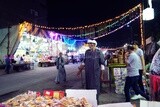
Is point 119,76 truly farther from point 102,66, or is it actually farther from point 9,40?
point 9,40

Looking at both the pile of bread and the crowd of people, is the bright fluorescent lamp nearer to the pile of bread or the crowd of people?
the crowd of people

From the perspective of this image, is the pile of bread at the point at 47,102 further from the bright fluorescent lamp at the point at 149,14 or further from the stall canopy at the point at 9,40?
the stall canopy at the point at 9,40

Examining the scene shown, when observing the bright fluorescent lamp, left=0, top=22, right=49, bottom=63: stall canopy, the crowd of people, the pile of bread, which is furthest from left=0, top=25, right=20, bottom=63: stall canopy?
the pile of bread

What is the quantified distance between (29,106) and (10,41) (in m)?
33.9

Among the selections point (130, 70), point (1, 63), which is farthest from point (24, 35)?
point (130, 70)

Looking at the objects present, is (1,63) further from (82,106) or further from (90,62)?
(82,106)

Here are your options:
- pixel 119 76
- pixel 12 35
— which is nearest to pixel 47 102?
pixel 119 76

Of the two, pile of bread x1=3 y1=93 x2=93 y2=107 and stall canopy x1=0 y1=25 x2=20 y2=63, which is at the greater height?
stall canopy x1=0 y1=25 x2=20 y2=63

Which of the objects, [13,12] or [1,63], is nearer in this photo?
[1,63]

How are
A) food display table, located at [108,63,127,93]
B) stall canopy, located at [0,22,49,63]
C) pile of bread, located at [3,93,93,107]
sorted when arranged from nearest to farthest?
1. pile of bread, located at [3,93,93,107]
2. food display table, located at [108,63,127,93]
3. stall canopy, located at [0,22,49,63]

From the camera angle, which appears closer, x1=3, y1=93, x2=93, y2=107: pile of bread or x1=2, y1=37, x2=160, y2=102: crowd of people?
x1=3, y1=93, x2=93, y2=107: pile of bread

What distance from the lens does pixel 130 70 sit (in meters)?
9.76

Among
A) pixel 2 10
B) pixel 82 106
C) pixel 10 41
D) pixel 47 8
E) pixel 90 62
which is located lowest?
pixel 82 106

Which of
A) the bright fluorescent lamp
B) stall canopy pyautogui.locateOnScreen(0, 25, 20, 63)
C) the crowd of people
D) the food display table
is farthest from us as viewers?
stall canopy pyautogui.locateOnScreen(0, 25, 20, 63)
